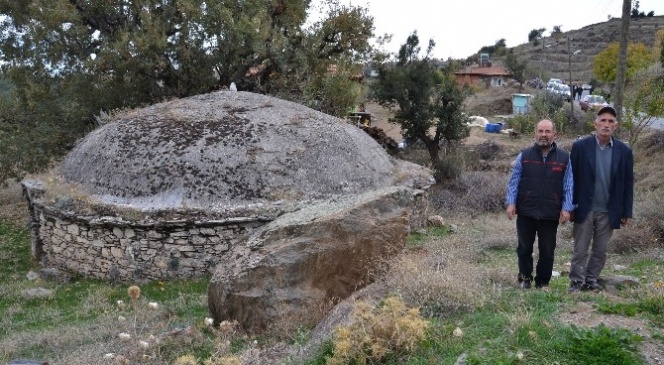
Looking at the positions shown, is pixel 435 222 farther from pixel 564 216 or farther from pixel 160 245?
pixel 564 216

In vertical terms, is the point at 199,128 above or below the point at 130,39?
below

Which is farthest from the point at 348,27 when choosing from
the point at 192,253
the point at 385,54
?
the point at 192,253

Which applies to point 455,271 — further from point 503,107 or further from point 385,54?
point 503,107

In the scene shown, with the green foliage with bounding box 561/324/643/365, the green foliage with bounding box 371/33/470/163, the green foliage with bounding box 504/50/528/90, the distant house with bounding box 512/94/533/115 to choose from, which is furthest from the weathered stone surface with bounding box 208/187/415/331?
the green foliage with bounding box 504/50/528/90

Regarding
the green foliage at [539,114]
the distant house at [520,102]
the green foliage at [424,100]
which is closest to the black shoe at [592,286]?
the green foliage at [424,100]

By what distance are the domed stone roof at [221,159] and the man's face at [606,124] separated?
575cm

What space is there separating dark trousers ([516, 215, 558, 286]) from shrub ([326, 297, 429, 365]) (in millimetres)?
1998

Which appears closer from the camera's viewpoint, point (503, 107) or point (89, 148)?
point (89, 148)

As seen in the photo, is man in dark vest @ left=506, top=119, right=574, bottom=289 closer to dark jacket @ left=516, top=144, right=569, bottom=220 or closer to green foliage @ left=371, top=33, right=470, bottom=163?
dark jacket @ left=516, top=144, right=569, bottom=220

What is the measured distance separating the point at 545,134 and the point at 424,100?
618 inches

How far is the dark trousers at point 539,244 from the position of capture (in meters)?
5.67

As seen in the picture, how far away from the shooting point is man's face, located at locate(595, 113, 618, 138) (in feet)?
17.3

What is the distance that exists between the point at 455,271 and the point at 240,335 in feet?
7.17

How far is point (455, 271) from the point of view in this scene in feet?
17.8
